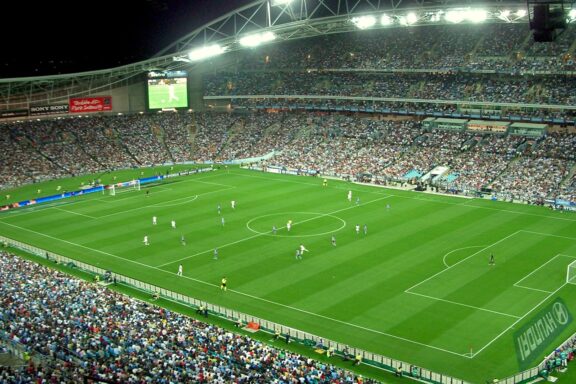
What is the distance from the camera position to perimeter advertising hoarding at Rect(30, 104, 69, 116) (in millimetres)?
82938

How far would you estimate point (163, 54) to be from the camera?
85.9 meters

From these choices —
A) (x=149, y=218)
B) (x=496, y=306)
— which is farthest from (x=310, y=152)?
(x=496, y=306)

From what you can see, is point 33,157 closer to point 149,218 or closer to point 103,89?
point 103,89

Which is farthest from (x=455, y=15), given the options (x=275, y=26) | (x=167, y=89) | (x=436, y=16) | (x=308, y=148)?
(x=167, y=89)

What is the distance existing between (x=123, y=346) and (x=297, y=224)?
96.4 ft

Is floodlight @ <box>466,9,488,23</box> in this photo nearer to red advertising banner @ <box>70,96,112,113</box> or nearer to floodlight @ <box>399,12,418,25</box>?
floodlight @ <box>399,12,418,25</box>

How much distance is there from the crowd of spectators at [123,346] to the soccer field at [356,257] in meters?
6.38

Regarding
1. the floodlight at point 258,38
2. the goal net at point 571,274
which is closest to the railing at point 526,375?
the goal net at point 571,274

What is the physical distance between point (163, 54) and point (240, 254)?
47.4 meters

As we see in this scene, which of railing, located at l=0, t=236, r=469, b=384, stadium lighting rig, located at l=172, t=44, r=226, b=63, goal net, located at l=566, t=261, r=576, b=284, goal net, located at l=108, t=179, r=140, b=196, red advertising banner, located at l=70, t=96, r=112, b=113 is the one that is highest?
stadium lighting rig, located at l=172, t=44, r=226, b=63

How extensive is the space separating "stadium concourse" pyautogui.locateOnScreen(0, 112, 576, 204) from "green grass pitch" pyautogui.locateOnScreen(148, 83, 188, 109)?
2.71 metres

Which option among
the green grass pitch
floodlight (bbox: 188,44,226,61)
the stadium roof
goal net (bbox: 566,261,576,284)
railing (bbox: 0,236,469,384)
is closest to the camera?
railing (bbox: 0,236,469,384)

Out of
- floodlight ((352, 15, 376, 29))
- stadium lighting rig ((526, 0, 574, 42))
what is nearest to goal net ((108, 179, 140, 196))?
floodlight ((352, 15, 376, 29))

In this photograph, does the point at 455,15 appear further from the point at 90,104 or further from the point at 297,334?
the point at 90,104
